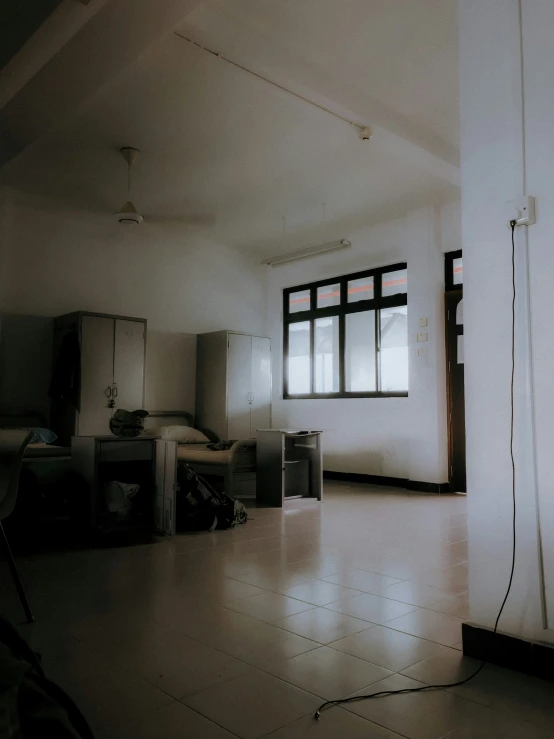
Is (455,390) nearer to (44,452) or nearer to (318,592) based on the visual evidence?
(318,592)

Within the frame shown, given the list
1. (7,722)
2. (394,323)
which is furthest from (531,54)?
(394,323)

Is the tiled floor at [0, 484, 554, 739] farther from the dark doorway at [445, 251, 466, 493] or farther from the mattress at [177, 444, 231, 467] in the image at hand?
the dark doorway at [445, 251, 466, 493]

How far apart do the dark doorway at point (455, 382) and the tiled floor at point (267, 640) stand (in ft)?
9.68

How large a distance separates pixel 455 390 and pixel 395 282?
1.78m

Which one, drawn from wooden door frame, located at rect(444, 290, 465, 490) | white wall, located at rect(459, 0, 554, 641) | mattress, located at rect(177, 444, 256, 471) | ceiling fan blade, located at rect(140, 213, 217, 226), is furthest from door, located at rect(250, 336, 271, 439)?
white wall, located at rect(459, 0, 554, 641)

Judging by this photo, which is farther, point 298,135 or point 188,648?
point 298,135

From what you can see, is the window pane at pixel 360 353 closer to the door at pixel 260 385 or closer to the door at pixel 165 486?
the door at pixel 260 385

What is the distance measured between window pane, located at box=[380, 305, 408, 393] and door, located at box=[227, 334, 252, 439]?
2.03m

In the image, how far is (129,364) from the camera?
23.4 feet

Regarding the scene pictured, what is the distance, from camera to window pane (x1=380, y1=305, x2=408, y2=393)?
24.6 ft

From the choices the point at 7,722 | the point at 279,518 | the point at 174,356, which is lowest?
the point at 279,518

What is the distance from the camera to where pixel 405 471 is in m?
7.25

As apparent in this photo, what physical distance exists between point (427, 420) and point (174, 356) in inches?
149

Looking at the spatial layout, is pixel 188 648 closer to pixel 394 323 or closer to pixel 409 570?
pixel 409 570
